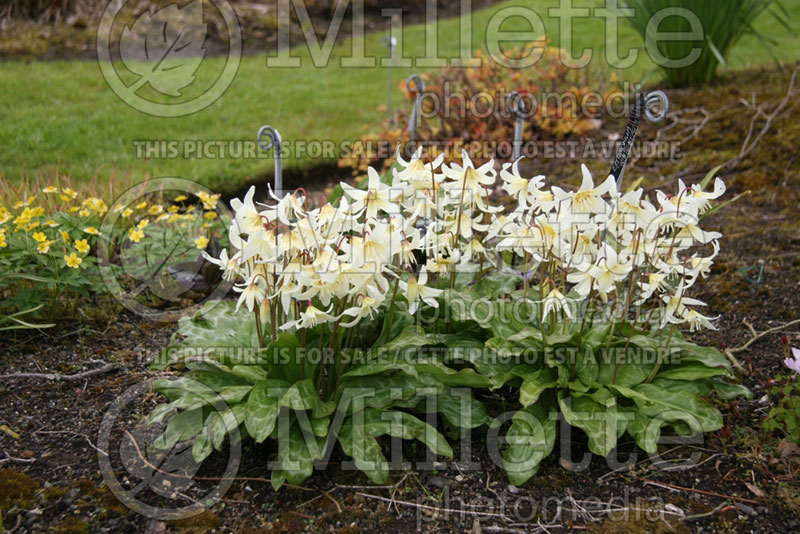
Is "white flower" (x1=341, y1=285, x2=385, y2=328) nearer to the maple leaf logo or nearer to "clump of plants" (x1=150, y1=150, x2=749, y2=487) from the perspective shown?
"clump of plants" (x1=150, y1=150, x2=749, y2=487)

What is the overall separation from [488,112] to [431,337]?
367 cm

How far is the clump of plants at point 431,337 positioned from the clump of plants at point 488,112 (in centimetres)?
298

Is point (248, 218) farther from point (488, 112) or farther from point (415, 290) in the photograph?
point (488, 112)

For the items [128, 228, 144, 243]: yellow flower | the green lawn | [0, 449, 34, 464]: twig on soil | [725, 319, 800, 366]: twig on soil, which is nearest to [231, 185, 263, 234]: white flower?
[0, 449, 34, 464]: twig on soil

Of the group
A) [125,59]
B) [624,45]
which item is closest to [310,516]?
[125,59]

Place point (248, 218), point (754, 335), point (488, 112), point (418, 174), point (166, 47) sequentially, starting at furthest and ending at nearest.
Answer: point (166, 47) < point (488, 112) < point (754, 335) < point (418, 174) < point (248, 218)

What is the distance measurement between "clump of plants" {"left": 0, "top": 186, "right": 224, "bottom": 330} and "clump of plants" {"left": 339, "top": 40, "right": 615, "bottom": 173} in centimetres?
207

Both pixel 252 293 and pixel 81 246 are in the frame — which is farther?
pixel 81 246

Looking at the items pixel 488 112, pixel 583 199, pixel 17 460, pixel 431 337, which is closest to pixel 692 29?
pixel 488 112

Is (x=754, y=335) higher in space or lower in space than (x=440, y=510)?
higher

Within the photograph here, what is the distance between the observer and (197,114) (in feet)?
21.1

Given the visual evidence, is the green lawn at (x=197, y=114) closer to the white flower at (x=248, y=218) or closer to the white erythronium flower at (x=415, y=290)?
the white flower at (x=248, y=218)

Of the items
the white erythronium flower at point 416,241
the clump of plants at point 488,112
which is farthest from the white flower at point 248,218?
the clump of plants at point 488,112

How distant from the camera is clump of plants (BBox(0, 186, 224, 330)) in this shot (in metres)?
2.91
